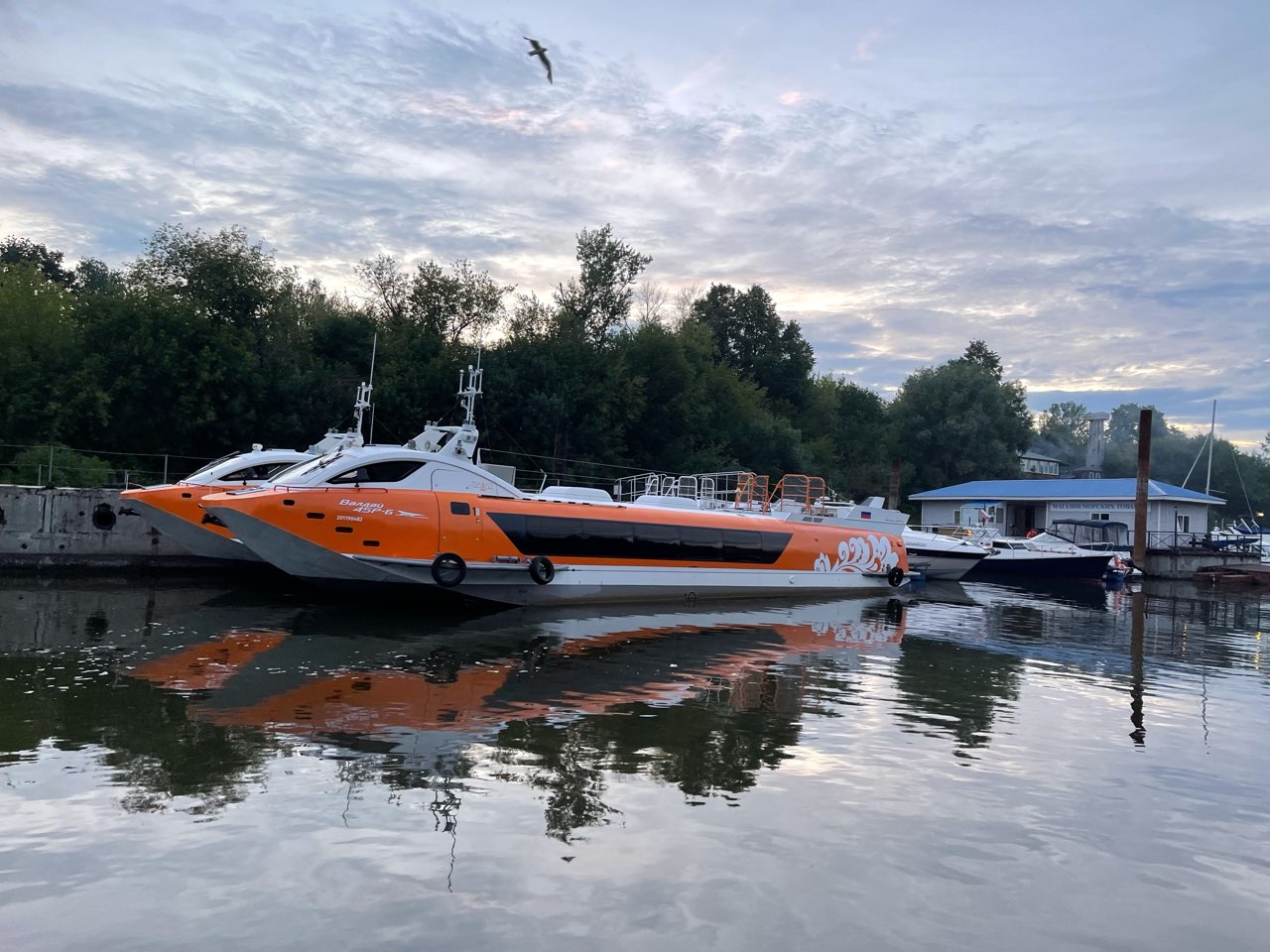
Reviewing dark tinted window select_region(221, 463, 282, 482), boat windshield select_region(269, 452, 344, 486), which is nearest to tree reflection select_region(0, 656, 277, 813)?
boat windshield select_region(269, 452, 344, 486)

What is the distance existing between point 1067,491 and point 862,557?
3039 centimetres

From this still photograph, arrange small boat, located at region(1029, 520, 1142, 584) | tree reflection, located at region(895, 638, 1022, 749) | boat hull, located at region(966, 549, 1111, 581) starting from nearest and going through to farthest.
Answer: tree reflection, located at region(895, 638, 1022, 749)
small boat, located at region(1029, 520, 1142, 584)
boat hull, located at region(966, 549, 1111, 581)

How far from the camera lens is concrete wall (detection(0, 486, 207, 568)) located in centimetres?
2248

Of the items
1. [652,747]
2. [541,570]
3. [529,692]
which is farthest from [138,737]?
[541,570]

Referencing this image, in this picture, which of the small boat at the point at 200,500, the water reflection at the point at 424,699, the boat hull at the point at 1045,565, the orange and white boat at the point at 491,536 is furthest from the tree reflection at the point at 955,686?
the boat hull at the point at 1045,565

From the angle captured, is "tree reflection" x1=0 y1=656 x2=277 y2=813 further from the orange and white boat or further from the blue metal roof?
the blue metal roof

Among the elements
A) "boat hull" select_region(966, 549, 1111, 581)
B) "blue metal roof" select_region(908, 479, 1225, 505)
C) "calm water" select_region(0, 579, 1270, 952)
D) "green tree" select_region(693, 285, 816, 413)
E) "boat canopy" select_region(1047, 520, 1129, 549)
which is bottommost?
"calm water" select_region(0, 579, 1270, 952)

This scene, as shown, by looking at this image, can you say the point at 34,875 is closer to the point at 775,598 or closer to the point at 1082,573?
the point at 775,598

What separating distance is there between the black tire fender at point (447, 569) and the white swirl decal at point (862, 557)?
10179mm

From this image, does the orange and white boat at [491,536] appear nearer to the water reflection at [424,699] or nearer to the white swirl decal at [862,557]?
the white swirl decal at [862,557]

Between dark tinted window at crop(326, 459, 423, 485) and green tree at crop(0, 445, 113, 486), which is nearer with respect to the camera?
dark tinted window at crop(326, 459, 423, 485)

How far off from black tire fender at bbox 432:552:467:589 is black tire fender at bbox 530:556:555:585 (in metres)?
1.47

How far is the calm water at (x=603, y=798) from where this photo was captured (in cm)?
555

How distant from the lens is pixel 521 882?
591 cm
